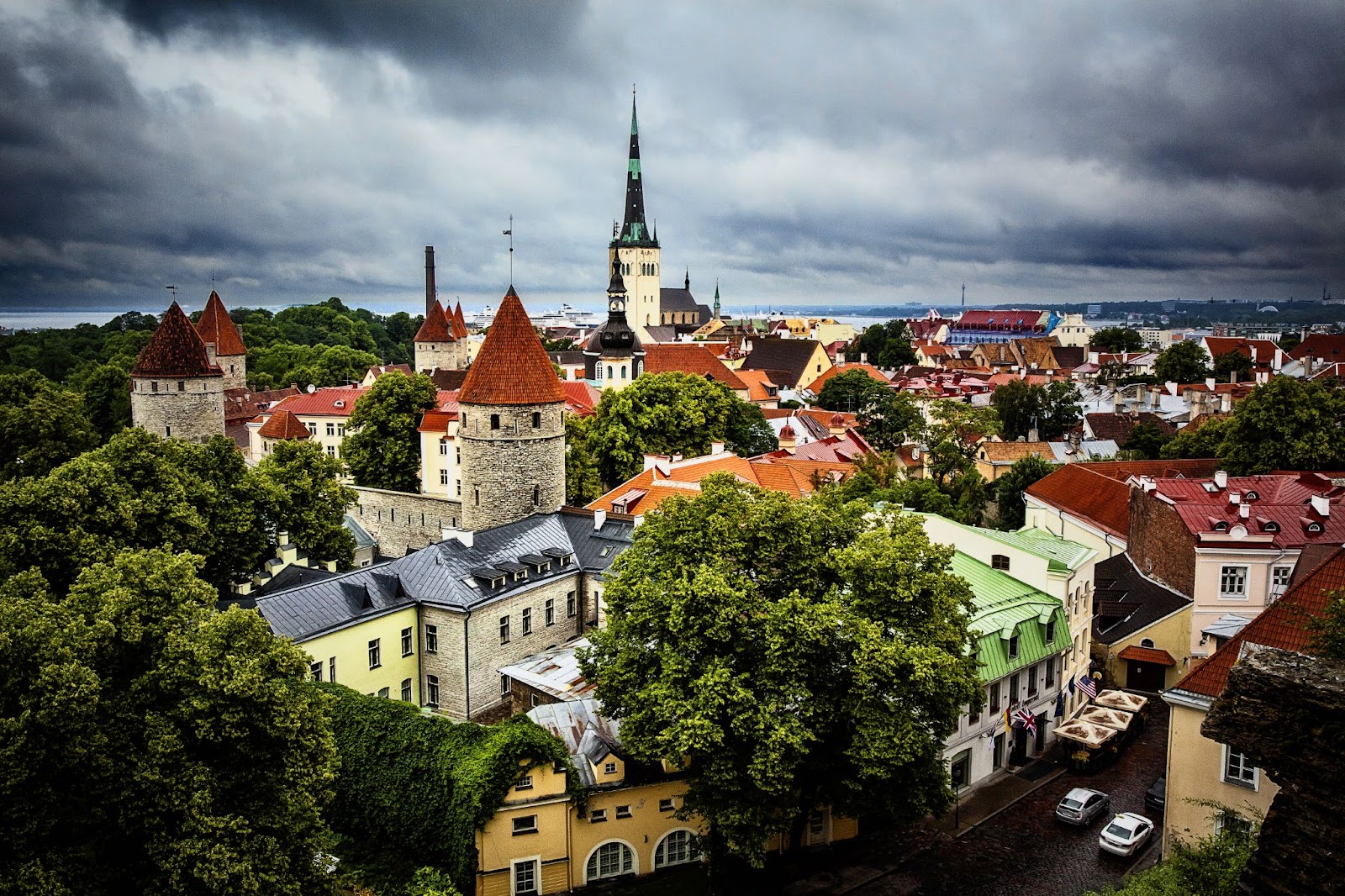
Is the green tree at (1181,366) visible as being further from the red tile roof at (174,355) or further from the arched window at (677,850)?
the arched window at (677,850)

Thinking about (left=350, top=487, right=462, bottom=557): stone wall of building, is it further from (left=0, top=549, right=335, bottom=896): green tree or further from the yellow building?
(left=0, top=549, right=335, bottom=896): green tree

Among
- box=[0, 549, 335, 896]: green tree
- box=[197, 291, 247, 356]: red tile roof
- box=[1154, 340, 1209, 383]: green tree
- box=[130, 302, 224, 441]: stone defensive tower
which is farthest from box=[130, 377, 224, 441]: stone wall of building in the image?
box=[1154, 340, 1209, 383]: green tree

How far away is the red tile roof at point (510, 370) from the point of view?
37031mm

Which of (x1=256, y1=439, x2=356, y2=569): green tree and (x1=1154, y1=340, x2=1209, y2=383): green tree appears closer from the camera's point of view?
(x1=256, y1=439, x2=356, y2=569): green tree

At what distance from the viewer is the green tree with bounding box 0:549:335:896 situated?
14.7 metres

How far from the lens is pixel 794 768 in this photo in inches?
819

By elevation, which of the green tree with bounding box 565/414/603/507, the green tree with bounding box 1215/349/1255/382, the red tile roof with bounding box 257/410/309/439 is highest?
the green tree with bounding box 1215/349/1255/382

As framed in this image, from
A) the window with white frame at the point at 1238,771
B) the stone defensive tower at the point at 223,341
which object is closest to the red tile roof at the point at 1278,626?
the window with white frame at the point at 1238,771

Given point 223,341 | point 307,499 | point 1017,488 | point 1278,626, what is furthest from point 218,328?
point 1278,626

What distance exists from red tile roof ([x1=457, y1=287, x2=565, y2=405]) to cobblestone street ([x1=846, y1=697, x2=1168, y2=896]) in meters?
20.5

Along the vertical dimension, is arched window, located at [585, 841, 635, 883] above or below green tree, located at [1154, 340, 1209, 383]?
below

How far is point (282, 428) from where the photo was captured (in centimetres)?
6331

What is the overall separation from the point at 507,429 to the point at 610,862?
60.8ft

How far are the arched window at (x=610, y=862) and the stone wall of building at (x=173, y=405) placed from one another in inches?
1438
